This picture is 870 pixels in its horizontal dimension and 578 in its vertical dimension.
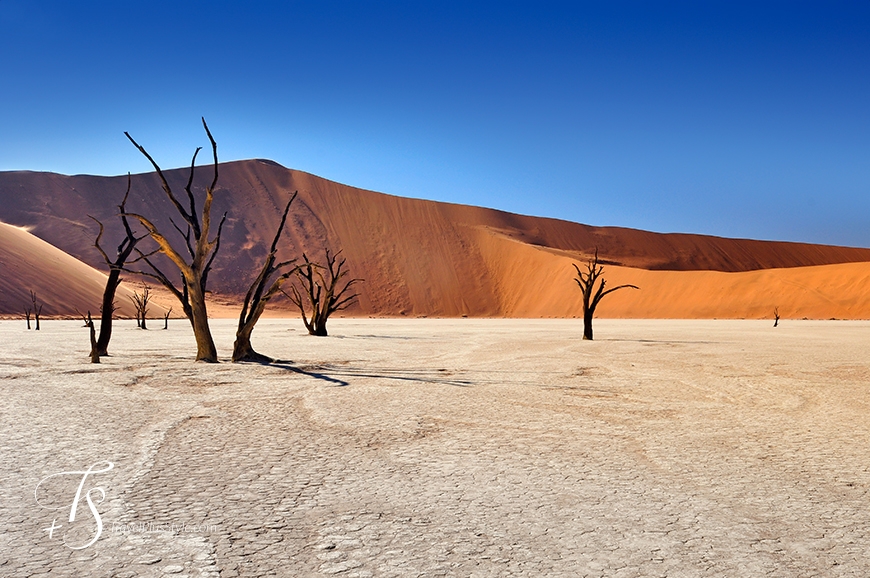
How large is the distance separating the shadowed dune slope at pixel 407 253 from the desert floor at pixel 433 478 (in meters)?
57.4

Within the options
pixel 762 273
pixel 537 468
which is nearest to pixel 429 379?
pixel 537 468

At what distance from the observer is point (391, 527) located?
398 centimetres

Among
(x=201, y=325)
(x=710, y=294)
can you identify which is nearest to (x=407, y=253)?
(x=710, y=294)

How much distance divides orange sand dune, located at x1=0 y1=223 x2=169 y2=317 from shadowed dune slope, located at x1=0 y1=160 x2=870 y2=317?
1688 cm

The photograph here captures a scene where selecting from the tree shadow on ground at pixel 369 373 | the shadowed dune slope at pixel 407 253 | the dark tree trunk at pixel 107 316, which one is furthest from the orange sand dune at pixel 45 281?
the tree shadow on ground at pixel 369 373

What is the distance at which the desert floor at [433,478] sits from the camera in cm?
354

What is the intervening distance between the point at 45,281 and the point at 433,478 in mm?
52031

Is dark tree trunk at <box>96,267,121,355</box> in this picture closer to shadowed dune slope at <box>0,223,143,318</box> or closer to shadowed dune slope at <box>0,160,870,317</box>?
shadowed dune slope at <box>0,223,143,318</box>

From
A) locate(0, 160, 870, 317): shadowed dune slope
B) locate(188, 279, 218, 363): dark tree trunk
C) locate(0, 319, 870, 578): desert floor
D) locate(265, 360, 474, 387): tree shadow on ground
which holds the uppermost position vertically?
locate(0, 160, 870, 317): shadowed dune slope

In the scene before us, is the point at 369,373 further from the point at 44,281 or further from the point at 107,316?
the point at 44,281

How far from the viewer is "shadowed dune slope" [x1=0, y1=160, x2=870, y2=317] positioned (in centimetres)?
6384

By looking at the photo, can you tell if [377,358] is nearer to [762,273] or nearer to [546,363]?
[546,363]

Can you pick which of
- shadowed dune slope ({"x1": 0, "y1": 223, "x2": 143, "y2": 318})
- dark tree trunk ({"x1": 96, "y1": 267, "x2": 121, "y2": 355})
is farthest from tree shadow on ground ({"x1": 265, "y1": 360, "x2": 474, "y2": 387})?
shadowed dune slope ({"x1": 0, "y1": 223, "x2": 143, "y2": 318})

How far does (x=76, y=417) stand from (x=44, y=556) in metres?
4.35
